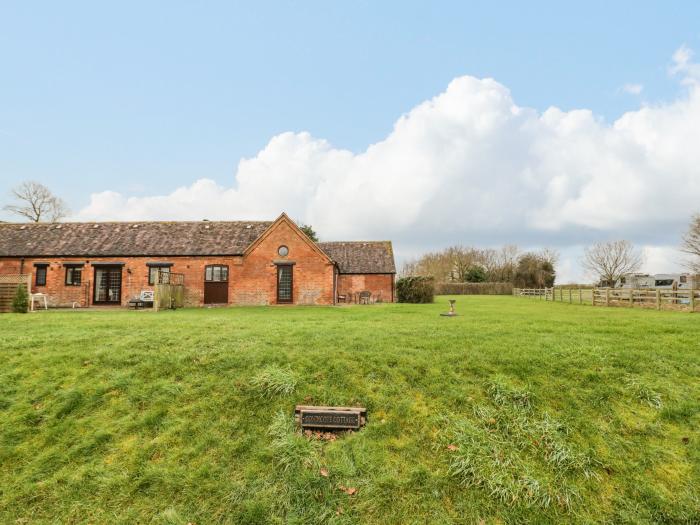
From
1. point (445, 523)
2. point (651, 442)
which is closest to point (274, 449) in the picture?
point (445, 523)

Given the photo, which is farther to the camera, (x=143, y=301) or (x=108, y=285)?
(x=108, y=285)

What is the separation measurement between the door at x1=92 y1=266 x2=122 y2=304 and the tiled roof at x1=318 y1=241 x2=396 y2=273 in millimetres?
16089

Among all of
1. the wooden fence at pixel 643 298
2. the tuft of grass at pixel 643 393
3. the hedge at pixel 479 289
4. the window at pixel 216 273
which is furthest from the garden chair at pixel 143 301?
the hedge at pixel 479 289

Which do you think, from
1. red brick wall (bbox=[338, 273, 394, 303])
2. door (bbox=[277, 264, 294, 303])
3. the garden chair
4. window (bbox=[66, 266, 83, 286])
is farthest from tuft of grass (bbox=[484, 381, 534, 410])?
window (bbox=[66, 266, 83, 286])

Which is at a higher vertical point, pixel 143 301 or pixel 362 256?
pixel 362 256

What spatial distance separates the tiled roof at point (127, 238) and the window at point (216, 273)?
0.98 meters

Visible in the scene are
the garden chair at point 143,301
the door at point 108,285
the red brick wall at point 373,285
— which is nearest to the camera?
the garden chair at point 143,301

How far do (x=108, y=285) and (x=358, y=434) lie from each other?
88.7 feet

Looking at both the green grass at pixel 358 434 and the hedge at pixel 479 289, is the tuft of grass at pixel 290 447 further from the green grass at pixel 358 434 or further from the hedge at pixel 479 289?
the hedge at pixel 479 289

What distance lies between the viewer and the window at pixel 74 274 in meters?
26.9

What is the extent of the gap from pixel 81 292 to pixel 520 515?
3003cm

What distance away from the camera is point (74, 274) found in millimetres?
27016

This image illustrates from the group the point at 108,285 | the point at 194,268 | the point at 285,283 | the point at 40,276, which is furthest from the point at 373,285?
the point at 40,276

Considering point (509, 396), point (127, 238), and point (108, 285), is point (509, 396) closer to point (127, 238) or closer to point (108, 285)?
point (108, 285)
